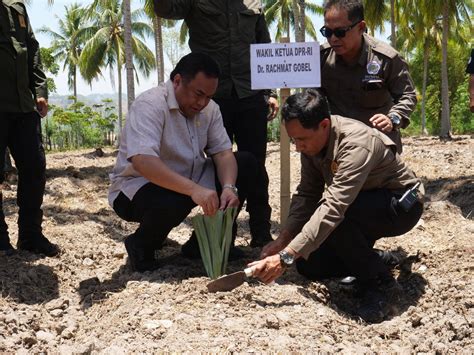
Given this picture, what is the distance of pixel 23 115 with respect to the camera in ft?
12.2

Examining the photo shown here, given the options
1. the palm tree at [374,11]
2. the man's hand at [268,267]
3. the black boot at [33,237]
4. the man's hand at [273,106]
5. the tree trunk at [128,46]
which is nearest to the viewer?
the man's hand at [268,267]

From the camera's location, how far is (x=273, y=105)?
13.9ft

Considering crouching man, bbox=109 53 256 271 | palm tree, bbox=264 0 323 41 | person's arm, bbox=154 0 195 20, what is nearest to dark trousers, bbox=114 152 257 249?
crouching man, bbox=109 53 256 271

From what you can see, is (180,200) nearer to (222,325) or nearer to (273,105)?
(222,325)

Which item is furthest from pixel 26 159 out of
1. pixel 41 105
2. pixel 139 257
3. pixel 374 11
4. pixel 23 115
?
pixel 374 11

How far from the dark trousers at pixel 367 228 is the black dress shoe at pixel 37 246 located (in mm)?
1791

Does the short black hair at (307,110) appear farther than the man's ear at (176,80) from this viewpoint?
No

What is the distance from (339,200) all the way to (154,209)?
1.01m

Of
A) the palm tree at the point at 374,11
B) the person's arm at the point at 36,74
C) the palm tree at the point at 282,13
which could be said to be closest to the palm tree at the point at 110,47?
the palm tree at the point at 282,13

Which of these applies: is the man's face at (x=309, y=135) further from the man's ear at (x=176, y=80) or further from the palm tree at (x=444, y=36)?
the palm tree at (x=444, y=36)

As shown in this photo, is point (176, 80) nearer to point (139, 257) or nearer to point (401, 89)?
point (139, 257)

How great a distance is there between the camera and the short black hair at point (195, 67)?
122 inches

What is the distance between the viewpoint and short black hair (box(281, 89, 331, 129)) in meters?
2.80

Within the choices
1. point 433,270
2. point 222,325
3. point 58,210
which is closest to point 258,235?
point 433,270
